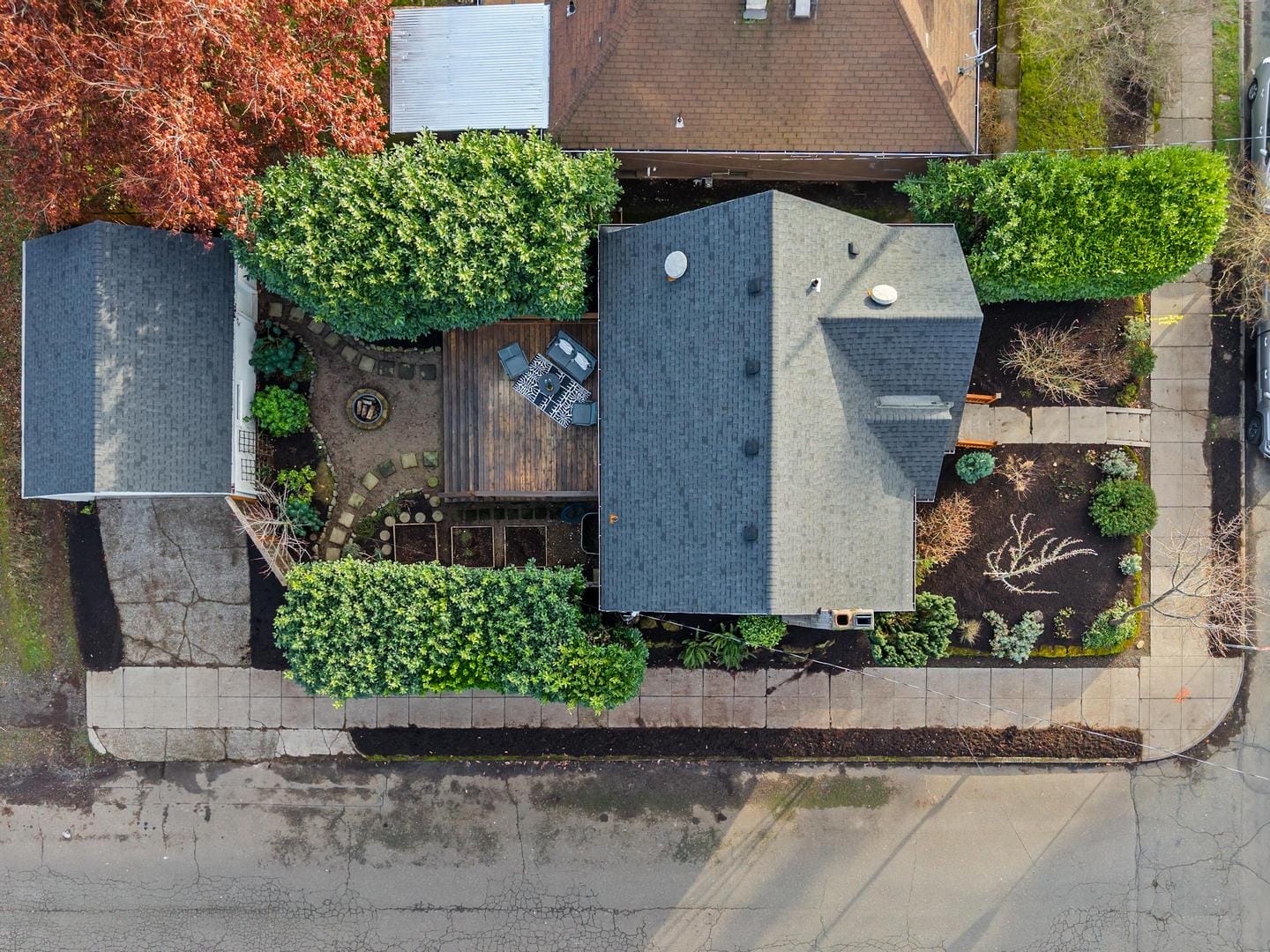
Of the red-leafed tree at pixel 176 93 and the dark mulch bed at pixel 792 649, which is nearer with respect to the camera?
the red-leafed tree at pixel 176 93

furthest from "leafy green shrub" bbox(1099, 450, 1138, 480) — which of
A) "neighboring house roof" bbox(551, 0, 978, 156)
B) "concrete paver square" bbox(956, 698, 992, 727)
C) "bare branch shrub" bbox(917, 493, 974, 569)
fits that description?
"neighboring house roof" bbox(551, 0, 978, 156)

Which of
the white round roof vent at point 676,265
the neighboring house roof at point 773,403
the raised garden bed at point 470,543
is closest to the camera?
the neighboring house roof at point 773,403

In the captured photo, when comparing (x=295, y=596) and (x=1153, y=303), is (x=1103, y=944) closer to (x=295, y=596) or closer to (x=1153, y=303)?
(x=1153, y=303)

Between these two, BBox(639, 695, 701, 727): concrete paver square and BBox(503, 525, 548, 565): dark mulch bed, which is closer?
BBox(503, 525, 548, 565): dark mulch bed

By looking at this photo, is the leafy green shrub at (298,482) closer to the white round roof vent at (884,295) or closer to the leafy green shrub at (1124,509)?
the white round roof vent at (884,295)

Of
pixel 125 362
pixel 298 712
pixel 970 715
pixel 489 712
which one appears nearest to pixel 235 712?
pixel 298 712

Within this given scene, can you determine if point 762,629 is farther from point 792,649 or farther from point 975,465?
point 975,465

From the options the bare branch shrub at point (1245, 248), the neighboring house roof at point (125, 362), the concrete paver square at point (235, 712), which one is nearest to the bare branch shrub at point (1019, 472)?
the bare branch shrub at point (1245, 248)

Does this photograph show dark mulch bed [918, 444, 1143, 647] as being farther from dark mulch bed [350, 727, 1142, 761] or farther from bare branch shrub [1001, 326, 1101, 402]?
dark mulch bed [350, 727, 1142, 761]
